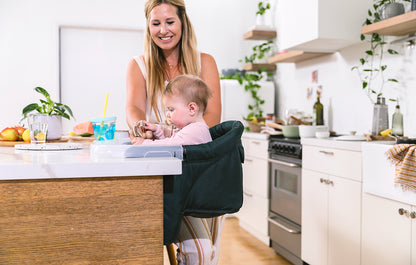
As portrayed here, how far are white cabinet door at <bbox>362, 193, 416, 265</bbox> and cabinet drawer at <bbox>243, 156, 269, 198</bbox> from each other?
128cm

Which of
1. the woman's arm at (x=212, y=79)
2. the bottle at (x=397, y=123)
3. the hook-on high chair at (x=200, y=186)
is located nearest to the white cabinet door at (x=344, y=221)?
the bottle at (x=397, y=123)

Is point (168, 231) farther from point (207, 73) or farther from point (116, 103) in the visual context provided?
point (116, 103)

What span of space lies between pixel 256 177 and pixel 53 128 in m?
2.15

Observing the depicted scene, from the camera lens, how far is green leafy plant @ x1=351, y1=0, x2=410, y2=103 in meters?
2.89

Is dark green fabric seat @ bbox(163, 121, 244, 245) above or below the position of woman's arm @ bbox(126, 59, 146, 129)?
below

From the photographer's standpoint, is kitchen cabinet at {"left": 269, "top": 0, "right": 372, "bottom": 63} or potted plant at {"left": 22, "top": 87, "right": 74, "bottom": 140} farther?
kitchen cabinet at {"left": 269, "top": 0, "right": 372, "bottom": 63}

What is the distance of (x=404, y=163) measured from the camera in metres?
1.95

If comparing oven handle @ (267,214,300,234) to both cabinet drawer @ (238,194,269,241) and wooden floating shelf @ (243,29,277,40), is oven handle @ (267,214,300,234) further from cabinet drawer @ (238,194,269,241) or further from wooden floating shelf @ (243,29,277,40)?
wooden floating shelf @ (243,29,277,40)

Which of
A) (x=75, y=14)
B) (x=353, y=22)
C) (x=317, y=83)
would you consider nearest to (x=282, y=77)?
(x=317, y=83)

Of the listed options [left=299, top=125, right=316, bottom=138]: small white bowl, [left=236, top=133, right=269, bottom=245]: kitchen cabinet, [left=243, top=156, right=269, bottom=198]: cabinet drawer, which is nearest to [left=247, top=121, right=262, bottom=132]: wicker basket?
[left=236, top=133, right=269, bottom=245]: kitchen cabinet

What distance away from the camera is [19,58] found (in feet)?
15.6

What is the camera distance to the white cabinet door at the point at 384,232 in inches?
80.3

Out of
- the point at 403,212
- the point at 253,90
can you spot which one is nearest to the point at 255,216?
the point at 253,90

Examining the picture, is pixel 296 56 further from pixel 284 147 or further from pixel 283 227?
pixel 283 227
